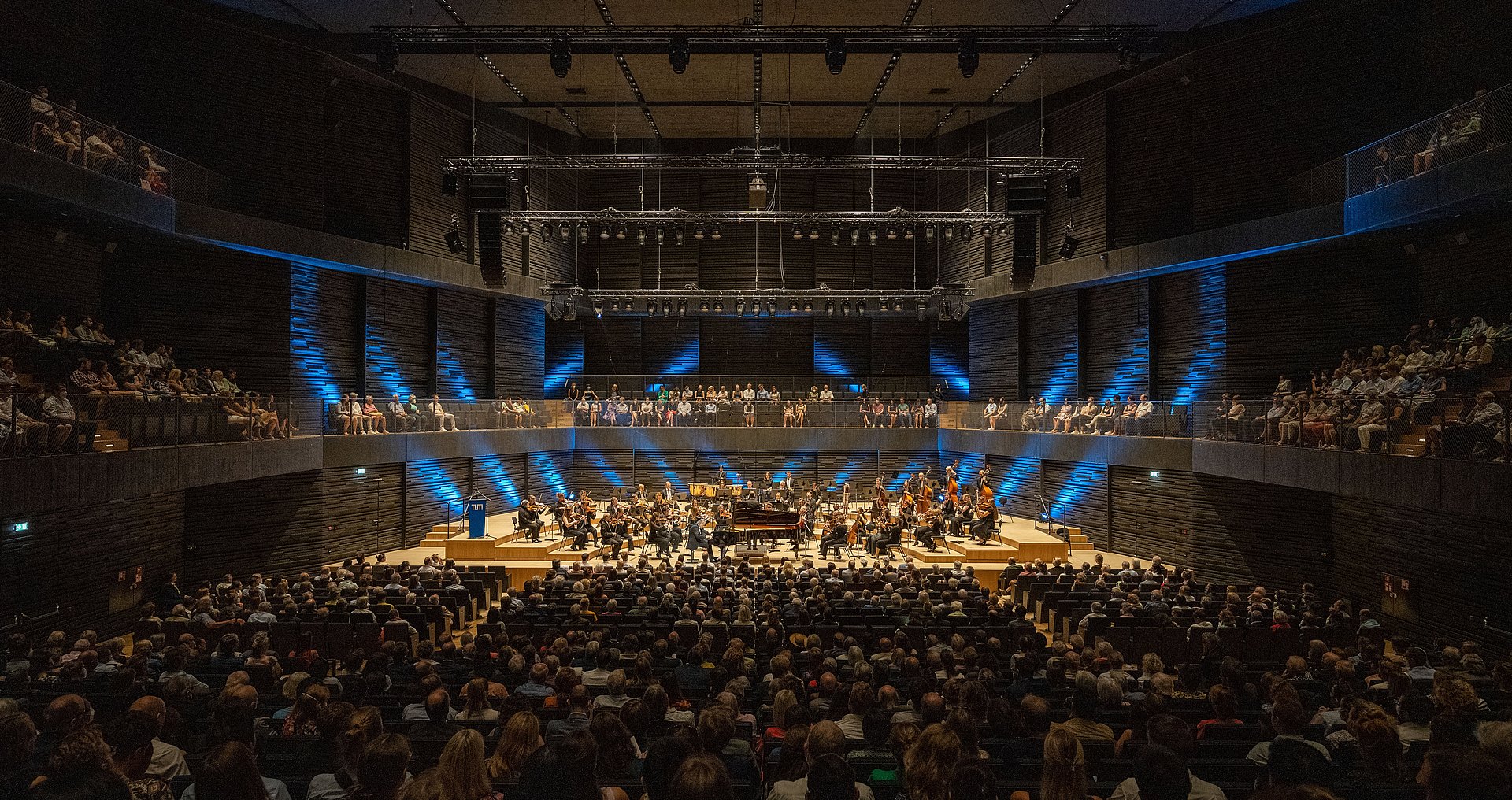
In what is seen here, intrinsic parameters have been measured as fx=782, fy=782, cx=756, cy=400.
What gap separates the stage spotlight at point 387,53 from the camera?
16516 millimetres

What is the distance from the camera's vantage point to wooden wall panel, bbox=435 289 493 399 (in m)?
25.1

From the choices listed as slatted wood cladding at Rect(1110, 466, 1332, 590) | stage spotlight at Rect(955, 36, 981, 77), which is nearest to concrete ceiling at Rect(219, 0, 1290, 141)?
stage spotlight at Rect(955, 36, 981, 77)

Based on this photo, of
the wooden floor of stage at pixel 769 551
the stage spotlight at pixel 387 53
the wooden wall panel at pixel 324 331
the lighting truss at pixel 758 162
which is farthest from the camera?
the wooden wall panel at pixel 324 331

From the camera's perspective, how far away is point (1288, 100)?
62.0ft

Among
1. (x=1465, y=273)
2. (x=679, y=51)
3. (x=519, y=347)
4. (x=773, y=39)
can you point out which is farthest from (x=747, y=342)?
(x=1465, y=273)

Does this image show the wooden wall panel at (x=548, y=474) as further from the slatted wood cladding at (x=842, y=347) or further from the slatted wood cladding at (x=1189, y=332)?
the slatted wood cladding at (x=1189, y=332)

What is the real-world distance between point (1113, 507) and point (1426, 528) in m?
8.59

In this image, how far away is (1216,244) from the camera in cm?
1895

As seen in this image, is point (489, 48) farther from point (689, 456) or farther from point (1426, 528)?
point (1426, 528)

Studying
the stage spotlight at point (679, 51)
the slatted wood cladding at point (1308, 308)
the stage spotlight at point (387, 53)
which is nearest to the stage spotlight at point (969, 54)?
the stage spotlight at point (679, 51)

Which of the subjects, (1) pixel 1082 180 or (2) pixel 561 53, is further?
(1) pixel 1082 180

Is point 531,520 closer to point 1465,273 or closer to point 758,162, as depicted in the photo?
point 758,162

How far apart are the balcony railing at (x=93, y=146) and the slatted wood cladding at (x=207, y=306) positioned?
1.71 metres

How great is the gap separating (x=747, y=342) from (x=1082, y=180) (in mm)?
13629
